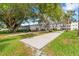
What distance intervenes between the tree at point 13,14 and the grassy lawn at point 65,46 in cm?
35

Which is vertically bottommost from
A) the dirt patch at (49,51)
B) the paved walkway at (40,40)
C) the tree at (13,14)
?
the dirt patch at (49,51)

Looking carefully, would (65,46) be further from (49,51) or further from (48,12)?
(48,12)

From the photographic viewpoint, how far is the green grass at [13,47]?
248 centimetres

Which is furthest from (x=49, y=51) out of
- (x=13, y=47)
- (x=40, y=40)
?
(x=13, y=47)

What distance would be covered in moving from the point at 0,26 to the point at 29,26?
0.87ft

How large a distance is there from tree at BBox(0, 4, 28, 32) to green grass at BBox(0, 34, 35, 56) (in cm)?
9

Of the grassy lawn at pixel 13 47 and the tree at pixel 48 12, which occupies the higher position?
the tree at pixel 48 12

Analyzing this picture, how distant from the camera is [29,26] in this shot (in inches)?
99.5

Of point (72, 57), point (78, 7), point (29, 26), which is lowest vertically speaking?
point (72, 57)

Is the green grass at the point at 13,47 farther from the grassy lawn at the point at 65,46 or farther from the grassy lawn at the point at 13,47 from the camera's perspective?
the grassy lawn at the point at 65,46

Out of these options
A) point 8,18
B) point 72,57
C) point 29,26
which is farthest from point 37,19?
point 72,57

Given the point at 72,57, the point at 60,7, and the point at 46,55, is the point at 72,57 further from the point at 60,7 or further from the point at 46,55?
the point at 60,7

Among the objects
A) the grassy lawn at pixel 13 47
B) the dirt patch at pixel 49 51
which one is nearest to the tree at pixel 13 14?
the grassy lawn at pixel 13 47

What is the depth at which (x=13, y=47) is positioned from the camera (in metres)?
2.50
